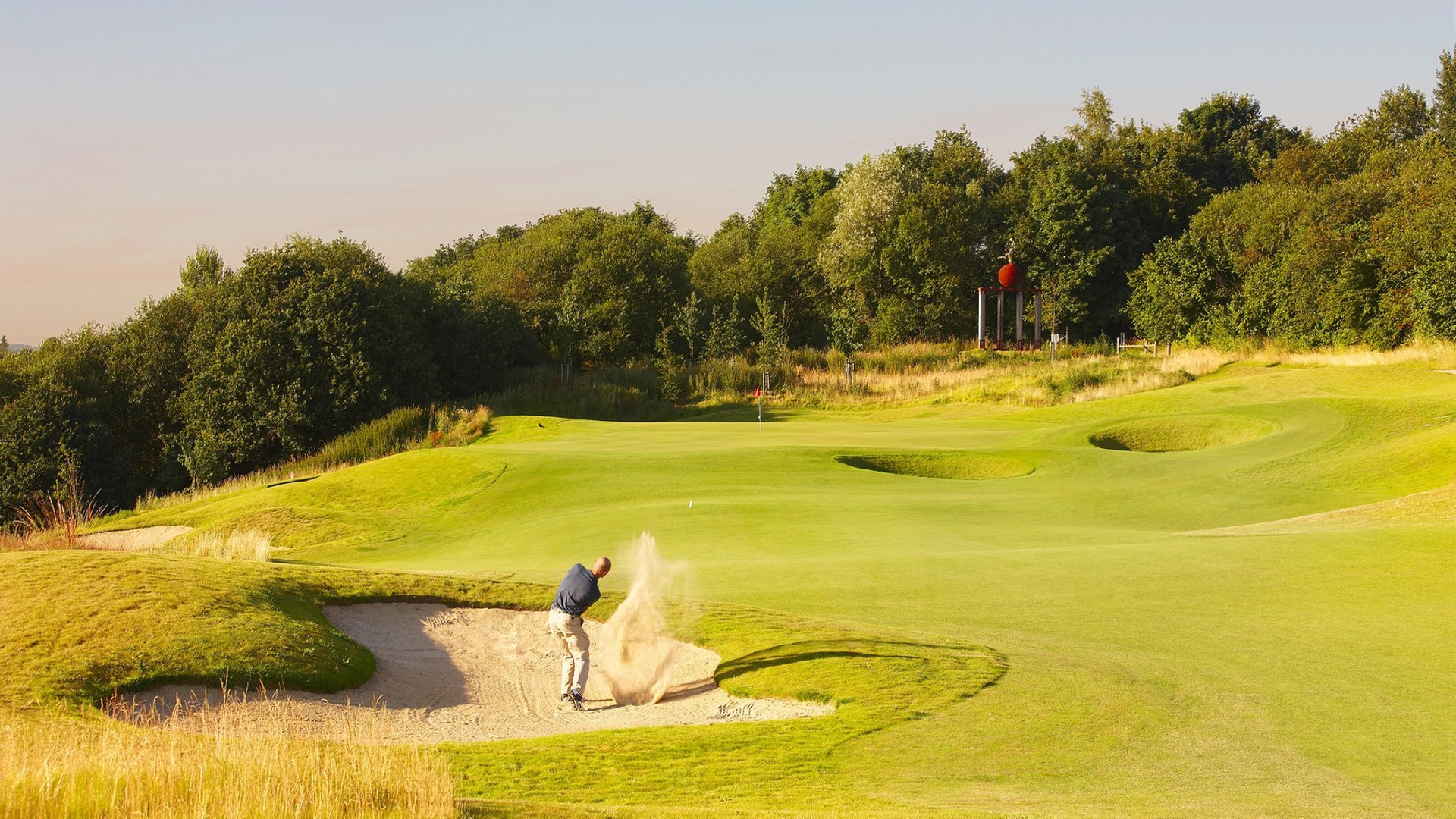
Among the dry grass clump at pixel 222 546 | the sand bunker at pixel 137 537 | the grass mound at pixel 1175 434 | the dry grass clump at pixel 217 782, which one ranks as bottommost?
the sand bunker at pixel 137 537

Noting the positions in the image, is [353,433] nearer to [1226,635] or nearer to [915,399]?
[915,399]

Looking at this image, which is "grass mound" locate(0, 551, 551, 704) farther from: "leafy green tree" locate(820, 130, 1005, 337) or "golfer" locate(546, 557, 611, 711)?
"leafy green tree" locate(820, 130, 1005, 337)

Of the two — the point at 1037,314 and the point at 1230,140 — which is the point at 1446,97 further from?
the point at 1037,314

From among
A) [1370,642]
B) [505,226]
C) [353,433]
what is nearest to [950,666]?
[1370,642]

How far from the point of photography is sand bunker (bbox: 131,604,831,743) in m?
9.23

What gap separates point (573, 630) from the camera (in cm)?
1114

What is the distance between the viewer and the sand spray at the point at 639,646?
37.1 feet

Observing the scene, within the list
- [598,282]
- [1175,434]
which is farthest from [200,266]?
[1175,434]

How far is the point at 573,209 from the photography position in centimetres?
8138

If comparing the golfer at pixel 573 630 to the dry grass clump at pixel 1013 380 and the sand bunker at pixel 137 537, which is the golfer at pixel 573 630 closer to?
the sand bunker at pixel 137 537

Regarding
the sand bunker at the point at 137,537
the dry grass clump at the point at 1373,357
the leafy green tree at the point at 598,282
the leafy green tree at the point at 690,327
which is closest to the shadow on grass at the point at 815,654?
the sand bunker at the point at 137,537

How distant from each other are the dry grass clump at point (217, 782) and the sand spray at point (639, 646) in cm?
465

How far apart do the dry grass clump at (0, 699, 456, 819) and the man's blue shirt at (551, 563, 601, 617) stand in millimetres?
4439

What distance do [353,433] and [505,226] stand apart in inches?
3121
